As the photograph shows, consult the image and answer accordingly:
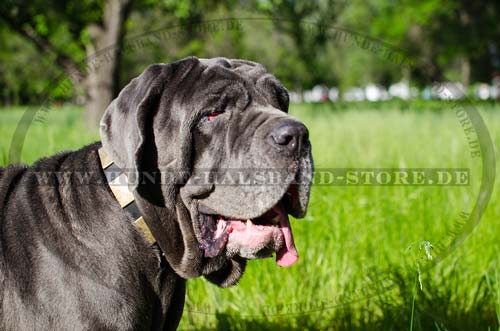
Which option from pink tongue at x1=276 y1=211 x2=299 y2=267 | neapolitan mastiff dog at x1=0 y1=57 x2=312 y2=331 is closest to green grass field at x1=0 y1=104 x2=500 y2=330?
pink tongue at x1=276 y1=211 x2=299 y2=267

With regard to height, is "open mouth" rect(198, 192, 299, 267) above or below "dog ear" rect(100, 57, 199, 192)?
below

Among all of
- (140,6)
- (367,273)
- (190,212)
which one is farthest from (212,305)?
(140,6)

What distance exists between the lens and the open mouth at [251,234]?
2215mm

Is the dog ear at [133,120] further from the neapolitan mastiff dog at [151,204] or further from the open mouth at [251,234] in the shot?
the open mouth at [251,234]

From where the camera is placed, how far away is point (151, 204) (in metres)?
2.13

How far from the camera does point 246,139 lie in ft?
6.93

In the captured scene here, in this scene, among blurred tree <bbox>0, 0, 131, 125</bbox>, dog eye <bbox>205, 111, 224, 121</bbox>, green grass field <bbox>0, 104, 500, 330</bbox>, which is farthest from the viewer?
blurred tree <bbox>0, 0, 131, 125</bbox>

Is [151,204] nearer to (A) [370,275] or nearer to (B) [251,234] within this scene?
(B) [251,234]

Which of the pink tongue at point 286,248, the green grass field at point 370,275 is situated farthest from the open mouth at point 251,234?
the green grass field at point 370,275

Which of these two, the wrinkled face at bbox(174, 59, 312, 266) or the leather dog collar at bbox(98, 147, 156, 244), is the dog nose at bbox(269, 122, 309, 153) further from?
the leather dog collar at bbox(98, 147, 156, 244)

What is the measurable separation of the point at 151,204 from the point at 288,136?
2.04 feet

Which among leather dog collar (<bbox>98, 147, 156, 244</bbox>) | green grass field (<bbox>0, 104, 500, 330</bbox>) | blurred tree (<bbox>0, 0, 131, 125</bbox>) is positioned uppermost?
blurred tree (<bbox>0, 0, 131, 125</bbox>)

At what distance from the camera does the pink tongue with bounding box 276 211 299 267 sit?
226 centimetres

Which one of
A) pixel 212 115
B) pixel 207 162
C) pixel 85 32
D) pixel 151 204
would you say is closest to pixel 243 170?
pixel 207 162
